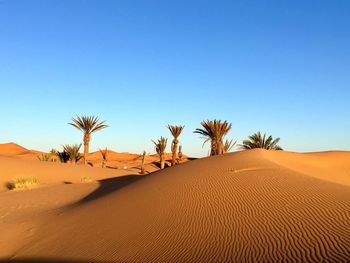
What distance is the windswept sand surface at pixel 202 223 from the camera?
5020 millimetres

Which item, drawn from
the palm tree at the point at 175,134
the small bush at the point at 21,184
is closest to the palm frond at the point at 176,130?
the palm tree at the point at 175,134

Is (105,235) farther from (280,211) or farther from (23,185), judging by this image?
(23,185)

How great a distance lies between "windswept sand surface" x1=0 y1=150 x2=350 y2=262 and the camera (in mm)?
5020

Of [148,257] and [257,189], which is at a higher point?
[257,189]

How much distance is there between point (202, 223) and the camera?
6.63 m

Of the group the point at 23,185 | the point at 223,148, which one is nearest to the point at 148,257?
the point at 23,185

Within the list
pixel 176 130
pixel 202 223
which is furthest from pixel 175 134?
pixel 202 223

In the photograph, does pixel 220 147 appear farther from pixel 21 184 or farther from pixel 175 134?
pixel 21 184

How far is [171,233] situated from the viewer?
6.38 meters

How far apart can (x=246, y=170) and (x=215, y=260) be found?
6193mm

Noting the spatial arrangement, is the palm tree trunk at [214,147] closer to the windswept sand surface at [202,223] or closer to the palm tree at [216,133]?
the palm tree at [216,133]

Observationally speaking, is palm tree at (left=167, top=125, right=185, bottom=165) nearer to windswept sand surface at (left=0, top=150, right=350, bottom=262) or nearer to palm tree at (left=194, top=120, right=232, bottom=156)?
palm tree at (left=194, top=120, right=232, bottom=156)

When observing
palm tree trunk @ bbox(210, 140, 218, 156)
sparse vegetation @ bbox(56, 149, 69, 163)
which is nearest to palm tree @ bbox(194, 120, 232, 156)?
palm tree trunk @ bbox(210, 140, 218, 156)

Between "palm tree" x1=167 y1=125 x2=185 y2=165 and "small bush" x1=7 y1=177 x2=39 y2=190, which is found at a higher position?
"palm tree" x1=167 y1=125 x2=185 y2=165
